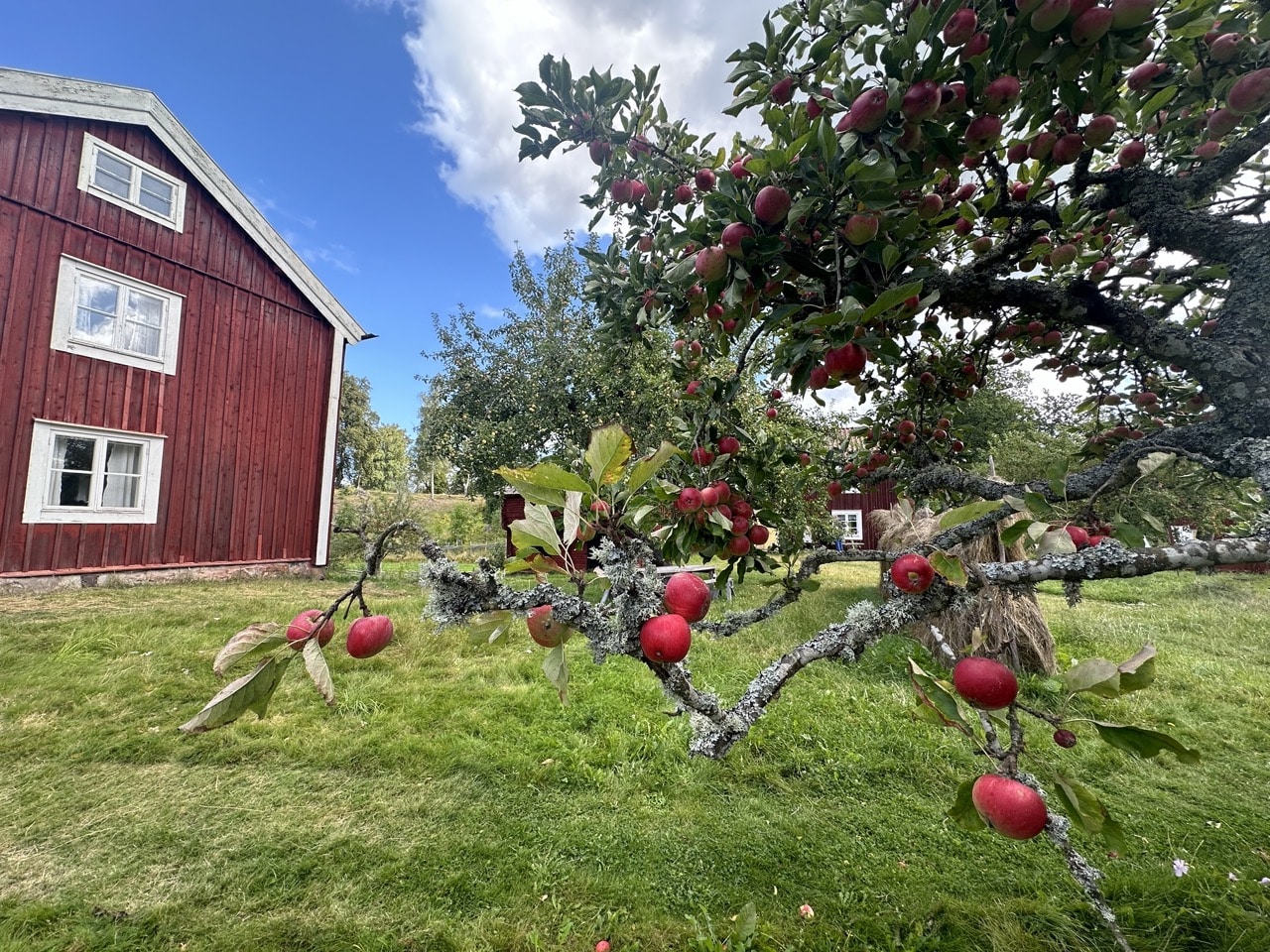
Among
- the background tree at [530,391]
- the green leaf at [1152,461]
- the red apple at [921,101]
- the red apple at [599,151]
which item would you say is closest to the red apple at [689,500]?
the red apple at [921,101]

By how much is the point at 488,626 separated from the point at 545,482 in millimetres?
302

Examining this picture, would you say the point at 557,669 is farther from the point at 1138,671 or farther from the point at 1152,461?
the point at 1152,461

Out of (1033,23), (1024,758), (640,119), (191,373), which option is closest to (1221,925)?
(1024,758)

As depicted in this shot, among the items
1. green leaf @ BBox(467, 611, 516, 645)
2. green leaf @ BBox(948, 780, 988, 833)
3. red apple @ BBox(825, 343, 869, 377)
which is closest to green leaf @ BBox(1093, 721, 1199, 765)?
green leaf @ BBox(948, 780, 988, 833)

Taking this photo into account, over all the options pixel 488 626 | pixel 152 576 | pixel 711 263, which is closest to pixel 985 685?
pixel 488 626

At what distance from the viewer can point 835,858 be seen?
2.76 meters

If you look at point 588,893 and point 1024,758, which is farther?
point 1024,758

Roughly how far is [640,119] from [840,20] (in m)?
0.79

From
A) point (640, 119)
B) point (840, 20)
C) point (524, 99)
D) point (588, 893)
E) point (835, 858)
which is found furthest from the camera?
point (835, 858)

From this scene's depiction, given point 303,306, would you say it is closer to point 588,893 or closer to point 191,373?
point 191,373

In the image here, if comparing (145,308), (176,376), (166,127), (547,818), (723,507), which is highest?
(166,127)

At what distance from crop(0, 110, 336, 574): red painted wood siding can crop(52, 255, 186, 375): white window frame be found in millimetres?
94

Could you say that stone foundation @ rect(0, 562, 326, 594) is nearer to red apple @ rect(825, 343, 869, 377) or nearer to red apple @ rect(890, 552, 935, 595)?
red apple @ rect(825, 343, 869, 377)

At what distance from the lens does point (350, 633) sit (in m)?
1.06
